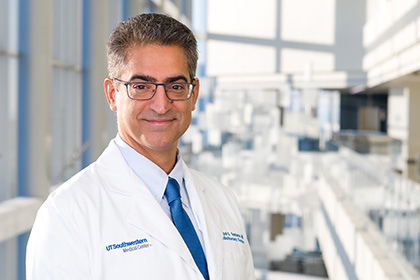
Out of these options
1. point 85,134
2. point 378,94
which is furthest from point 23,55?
point 378,94

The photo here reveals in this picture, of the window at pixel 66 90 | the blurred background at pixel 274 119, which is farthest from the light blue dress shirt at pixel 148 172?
the window at pixel 66 90

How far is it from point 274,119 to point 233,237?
18730 mm

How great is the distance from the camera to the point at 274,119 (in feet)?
67.2

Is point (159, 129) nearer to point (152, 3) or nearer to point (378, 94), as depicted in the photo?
point (152, 3)

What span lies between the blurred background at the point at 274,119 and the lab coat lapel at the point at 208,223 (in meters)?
3.62

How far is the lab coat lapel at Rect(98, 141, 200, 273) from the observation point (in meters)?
1.62

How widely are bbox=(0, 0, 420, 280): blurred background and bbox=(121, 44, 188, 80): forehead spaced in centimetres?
410

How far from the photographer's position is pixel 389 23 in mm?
10125

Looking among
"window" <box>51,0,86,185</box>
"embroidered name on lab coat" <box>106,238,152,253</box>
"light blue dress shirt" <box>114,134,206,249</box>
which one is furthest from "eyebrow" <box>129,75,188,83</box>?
"window" <box>51,0,86,185</box>

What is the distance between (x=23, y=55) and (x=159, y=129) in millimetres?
5012

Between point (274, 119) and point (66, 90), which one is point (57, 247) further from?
point (274, 119)

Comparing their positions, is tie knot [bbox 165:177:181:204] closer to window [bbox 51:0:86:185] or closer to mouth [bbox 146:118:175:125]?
mouth [bbox 146:118:175:125]

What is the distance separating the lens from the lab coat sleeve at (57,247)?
1396 millimetres

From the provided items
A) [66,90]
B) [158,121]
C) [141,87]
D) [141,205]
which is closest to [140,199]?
[141,205]
